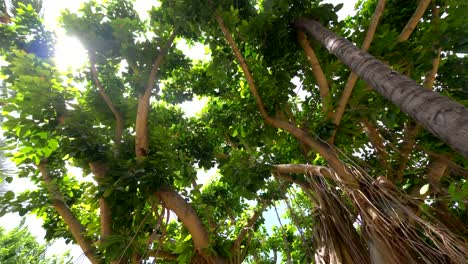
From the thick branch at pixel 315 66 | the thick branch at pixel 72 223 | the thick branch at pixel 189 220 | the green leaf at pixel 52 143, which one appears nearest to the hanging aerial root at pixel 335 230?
the thick branch at pixel 315 66

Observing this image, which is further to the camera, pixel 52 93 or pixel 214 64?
pixel 214 64

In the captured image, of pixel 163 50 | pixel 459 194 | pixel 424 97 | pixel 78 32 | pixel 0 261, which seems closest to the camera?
pixel 424 97

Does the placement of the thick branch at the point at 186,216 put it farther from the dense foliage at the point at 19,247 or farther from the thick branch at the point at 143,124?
the dense foliage at the point at 19,247

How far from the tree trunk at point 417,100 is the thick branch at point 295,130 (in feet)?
3.51

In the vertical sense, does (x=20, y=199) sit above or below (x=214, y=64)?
below

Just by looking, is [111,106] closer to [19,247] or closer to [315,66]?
[315,66]

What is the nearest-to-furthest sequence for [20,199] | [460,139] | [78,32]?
[460,139], [20,199], [78,32]

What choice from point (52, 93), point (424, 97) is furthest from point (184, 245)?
point (424, 97)

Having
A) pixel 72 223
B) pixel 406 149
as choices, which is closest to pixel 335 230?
pixel 406 149

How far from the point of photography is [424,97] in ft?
4.98

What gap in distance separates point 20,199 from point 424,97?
12.5 feet

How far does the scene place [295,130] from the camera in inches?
136

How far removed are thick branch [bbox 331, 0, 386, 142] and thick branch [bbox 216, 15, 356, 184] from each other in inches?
11.8

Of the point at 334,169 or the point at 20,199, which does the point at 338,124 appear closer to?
the point at 334,169
